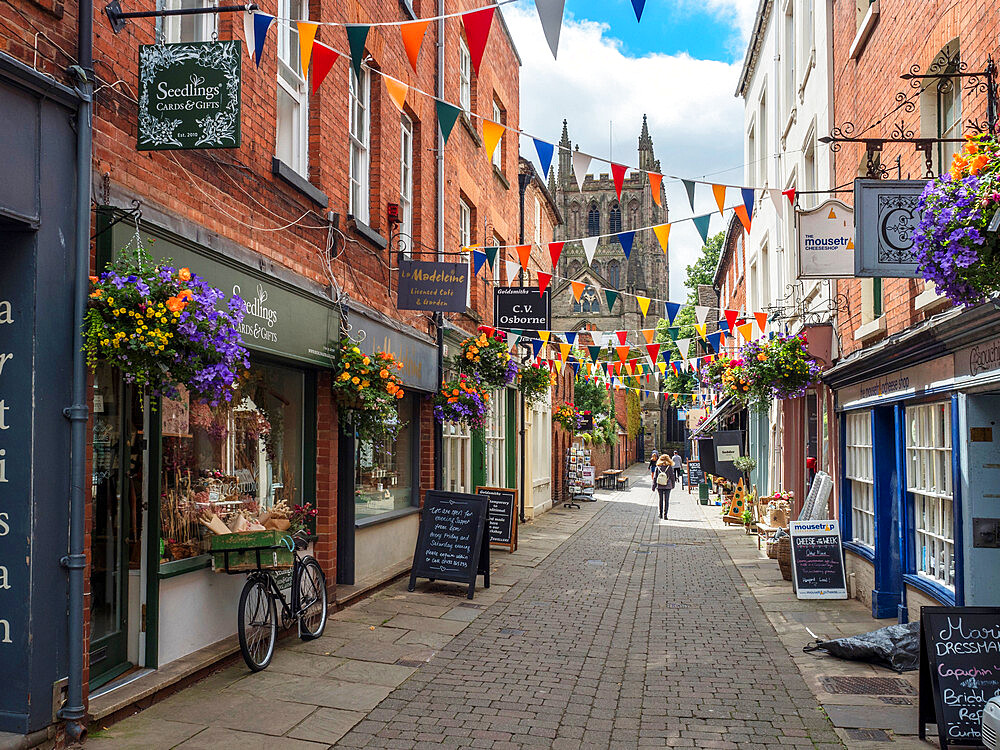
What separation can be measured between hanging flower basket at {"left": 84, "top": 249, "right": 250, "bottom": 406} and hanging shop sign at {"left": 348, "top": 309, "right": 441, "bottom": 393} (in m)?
4.31

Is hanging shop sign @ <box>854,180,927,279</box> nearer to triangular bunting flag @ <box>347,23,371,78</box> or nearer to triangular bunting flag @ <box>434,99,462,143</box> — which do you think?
triangular bunting flag @ <box>434,99,462,143</box>

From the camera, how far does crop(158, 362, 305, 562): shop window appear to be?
6637 mm

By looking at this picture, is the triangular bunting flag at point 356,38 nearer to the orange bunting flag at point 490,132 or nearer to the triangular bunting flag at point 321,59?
the triangular bunting flag at point 321,59

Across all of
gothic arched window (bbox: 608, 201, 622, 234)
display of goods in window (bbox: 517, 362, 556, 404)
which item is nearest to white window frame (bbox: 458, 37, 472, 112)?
display of goods in window (bbox: 517, 362, 556, 404)

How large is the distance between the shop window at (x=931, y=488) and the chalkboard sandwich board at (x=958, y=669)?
208cm

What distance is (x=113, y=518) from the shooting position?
5980mm

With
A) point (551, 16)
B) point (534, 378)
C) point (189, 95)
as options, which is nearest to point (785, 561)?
point (534, 378)

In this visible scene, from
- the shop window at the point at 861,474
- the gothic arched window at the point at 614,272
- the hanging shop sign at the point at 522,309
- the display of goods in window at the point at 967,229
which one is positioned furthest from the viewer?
the gothic arched window at the point at 614,272

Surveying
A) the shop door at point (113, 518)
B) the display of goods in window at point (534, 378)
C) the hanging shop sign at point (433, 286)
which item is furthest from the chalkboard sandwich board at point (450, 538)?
the display of goods in window at point (534, 378)

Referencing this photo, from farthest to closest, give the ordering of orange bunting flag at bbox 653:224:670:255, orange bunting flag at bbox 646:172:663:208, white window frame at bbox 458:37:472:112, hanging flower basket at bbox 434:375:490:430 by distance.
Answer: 1. white window frame at bbox 458:37:472:112
2. hanging flower basket at bbox 434:375:490:430
3. orange bunting flag at bbox 653:224:670:255
4. orange bunting flag at bbox 646:172:663:208

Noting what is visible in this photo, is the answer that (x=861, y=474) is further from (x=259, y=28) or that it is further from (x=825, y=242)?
(x=259, y=28)

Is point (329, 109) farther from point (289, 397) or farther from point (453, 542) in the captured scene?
point (453, 542)

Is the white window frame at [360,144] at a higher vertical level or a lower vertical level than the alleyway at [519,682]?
higher

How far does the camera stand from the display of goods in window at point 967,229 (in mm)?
4445
